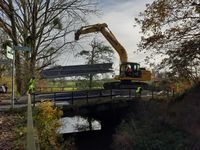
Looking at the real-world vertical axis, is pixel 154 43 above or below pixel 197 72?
above

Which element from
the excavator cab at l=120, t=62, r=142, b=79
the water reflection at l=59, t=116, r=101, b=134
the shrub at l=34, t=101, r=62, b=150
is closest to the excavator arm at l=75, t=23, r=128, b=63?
the excavator cab at l=120, t=62, r=142, b=79

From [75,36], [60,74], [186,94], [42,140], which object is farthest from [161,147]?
[60,74]

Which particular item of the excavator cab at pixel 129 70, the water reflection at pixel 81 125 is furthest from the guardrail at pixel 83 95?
the water reflection at pixel 81 125

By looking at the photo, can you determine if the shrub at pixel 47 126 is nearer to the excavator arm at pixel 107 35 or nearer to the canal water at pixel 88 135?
the canal water at pixel 88 135

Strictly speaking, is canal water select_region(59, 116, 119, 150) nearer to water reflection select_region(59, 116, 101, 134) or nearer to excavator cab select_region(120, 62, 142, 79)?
water reflection select_region(59, 116, 101, 134)

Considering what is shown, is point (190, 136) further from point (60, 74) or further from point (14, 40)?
point (60, 74)

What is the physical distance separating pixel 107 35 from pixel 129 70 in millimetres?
5095

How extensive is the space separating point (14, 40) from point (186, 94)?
18131 mm

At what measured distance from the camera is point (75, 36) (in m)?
40.6

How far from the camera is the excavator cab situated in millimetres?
37750

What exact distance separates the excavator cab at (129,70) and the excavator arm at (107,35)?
2.93 meters

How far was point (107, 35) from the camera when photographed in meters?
41.0

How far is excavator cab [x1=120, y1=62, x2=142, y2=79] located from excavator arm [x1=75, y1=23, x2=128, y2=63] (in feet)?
9.63

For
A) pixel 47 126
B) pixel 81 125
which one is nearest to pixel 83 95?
pixel 81 125
